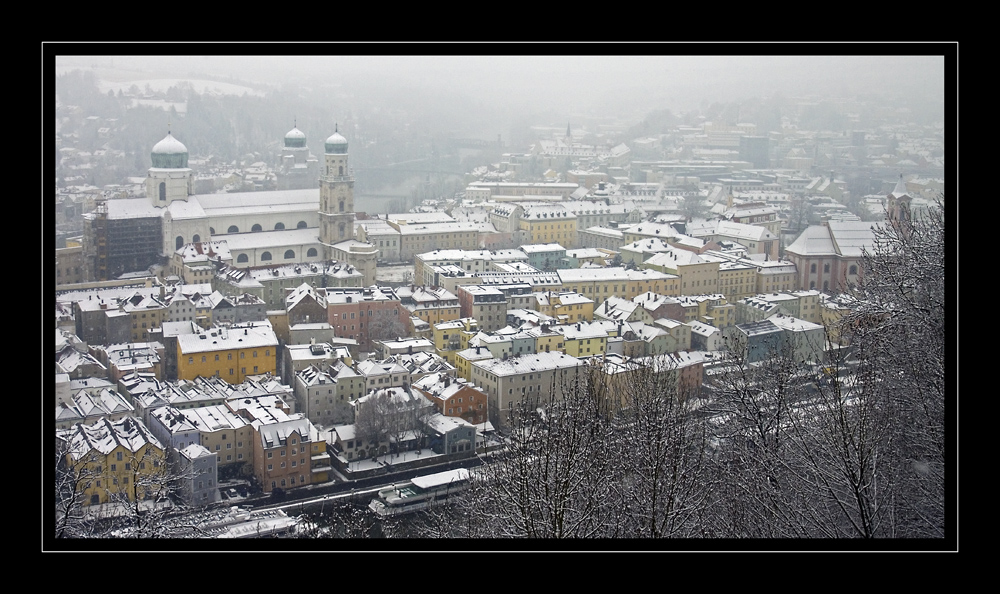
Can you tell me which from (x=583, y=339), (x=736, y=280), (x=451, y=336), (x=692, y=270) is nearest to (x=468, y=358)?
(x=451, y=336)

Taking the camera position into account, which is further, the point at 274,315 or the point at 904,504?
the point at 274,315

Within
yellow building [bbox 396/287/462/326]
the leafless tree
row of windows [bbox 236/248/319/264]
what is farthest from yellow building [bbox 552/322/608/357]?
the leafless tree

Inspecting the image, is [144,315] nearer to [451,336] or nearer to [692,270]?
[451,336]

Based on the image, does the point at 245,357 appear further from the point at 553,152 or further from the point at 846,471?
the point at 553,152

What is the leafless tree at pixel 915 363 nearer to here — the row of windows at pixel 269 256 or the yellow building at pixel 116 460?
the yellow building at pixel 116 460

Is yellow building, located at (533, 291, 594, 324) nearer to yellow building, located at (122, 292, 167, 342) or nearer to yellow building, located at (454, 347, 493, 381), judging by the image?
yellow building, located at (454, 347, 493, 381)
